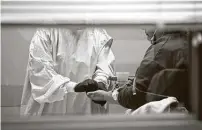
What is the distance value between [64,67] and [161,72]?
0.54 metres

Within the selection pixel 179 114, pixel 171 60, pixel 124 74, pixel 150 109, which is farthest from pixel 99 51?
pixel 179 114

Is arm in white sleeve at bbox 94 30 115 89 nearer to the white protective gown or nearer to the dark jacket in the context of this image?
the white protective gown

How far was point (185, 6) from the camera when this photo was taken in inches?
37.1

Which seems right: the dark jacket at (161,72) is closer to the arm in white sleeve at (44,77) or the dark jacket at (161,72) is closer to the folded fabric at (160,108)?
the folded fabric at (160,108)

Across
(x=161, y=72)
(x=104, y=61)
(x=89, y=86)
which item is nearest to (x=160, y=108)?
(x=161, y=72)

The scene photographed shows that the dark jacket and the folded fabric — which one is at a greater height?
the dark jacket

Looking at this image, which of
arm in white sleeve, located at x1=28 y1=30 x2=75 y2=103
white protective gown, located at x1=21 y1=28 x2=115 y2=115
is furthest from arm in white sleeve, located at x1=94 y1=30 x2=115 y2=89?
arm in white sleeve, located at x1=28 y1=30 x2=75 y2=103

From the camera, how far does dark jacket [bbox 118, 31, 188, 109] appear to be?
1.06 m

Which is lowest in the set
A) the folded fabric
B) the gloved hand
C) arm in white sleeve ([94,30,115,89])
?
the folded fabric

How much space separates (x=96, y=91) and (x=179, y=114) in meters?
0.47

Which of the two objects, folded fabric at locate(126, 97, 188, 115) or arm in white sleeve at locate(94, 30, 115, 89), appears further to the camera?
arm in white sleeve at locate(94, 30, 115, 89)

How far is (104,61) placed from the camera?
147 cm

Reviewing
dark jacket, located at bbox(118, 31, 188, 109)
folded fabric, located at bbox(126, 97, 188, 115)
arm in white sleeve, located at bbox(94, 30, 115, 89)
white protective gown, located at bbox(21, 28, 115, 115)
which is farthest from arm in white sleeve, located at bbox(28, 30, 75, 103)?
folded fabric, located at bbox(126, 97, 188, 115)

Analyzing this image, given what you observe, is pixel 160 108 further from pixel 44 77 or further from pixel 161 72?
pixel 44 77
